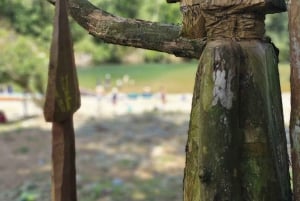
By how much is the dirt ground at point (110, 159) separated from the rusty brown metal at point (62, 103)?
12.8ft

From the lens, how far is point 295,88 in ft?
4.29

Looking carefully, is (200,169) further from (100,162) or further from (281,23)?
(281,23)

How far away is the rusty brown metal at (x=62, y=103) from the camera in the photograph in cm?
135

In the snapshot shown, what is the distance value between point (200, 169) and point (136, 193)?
4.27m

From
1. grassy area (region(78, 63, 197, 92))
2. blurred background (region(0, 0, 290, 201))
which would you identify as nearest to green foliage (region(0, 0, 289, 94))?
blurred background (region(0, 0, 290, 201))

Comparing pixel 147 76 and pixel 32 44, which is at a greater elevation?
pixel 147 76

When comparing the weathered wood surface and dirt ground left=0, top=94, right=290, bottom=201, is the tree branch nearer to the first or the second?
the weathered wood surface

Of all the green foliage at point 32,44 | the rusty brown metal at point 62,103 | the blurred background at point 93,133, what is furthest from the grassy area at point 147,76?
the rusty brown metal at point 62,103

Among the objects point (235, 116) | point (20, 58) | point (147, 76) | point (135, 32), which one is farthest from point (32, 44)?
point (147, 76)

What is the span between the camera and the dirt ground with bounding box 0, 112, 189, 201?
5582 millimetres

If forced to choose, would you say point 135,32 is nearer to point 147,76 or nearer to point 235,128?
A: point 235,128

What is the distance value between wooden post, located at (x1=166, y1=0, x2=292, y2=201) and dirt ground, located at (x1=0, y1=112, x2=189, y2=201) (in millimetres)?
3975

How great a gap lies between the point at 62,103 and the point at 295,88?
58 cm

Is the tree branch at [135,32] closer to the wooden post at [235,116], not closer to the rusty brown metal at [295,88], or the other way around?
the wooden post at [235,116]
